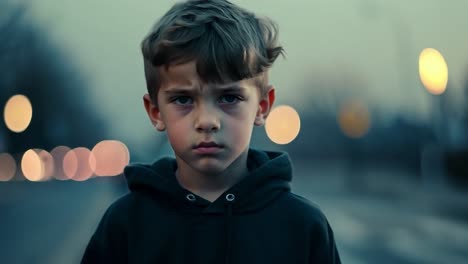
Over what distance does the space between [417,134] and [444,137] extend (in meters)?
10.3

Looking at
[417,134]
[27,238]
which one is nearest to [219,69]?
[27,238]

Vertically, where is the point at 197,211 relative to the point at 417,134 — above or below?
above

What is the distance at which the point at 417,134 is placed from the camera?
3588cm

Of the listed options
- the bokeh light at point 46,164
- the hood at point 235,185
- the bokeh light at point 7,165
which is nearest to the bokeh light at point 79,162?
the bokeh light at point 46,164

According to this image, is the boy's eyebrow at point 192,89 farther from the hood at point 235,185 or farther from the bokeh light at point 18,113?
the bokeh light at point 18,113

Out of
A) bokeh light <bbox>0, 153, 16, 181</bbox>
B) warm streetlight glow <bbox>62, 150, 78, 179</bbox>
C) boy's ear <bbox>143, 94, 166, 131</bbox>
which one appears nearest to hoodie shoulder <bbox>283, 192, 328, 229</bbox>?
boy's ear <bbox>143, 94, 166, 131</bbox>

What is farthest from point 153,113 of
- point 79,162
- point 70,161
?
point 70,161

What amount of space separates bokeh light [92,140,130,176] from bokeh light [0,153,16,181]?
5930 mm

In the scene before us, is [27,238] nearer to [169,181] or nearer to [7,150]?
[169,181]

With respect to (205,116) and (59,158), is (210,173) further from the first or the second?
(59,158)

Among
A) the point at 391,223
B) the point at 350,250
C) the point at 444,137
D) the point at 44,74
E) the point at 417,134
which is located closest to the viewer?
the point at 350,250

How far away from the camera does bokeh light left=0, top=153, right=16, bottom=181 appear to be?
180 feet

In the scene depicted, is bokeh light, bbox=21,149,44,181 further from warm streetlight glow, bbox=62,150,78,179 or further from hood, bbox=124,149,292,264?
hood, bbox=124,149,292,264

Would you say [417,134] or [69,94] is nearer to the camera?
[417,134]
